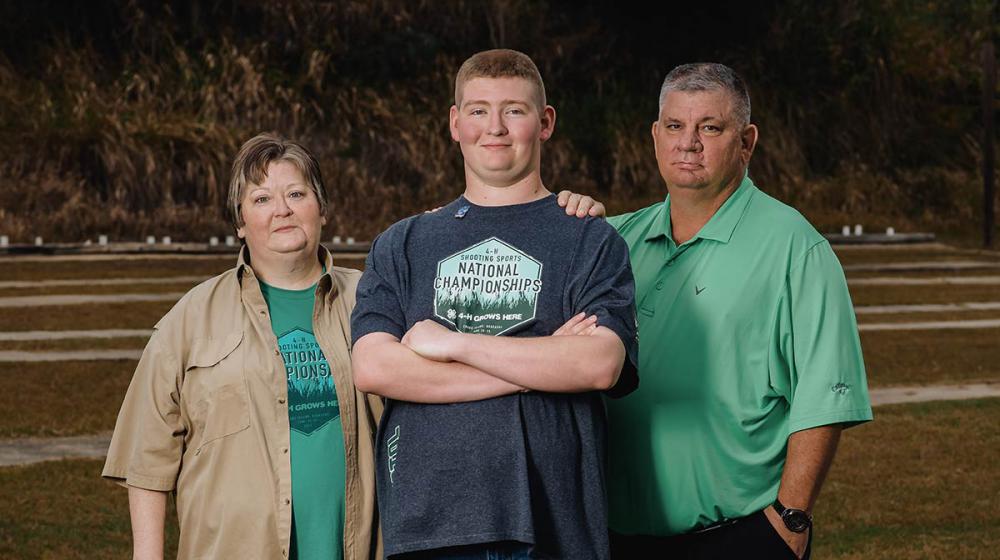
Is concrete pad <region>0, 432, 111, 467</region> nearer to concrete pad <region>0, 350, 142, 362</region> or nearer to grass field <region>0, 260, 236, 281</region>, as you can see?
concrete pad <region>0, 350, 142, 362</region>

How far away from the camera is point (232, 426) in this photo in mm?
3156

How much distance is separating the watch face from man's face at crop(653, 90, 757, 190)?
2.62ft

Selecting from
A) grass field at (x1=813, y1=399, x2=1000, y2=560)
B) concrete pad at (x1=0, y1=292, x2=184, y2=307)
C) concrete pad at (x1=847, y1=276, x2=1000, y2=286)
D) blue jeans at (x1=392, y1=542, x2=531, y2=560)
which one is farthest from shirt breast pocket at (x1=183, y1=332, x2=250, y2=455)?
concrete pad at (x1=847, y1=276, x2=1000, y2=286)

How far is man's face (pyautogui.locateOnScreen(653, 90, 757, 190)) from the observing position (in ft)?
11.3

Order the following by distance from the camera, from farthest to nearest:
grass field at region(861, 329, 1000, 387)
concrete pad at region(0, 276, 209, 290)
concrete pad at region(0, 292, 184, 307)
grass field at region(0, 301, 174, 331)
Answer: concrete pad at region(0, 276, 209, 290)
concrete pad at region(0, 292, 184, 307)
grass field at region(0, 301, 174, 331)
grass field at region(861, 329, 1000, 387)

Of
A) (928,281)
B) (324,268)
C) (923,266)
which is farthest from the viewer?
(923,266)

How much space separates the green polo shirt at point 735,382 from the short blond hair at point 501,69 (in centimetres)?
67

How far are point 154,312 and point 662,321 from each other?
518 inches

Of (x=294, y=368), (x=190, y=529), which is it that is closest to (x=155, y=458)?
(x=190, y=529)

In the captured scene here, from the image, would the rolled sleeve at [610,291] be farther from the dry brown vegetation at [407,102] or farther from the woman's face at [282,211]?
the dry brown vegetation at [407,102]

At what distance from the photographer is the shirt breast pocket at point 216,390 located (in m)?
3.16

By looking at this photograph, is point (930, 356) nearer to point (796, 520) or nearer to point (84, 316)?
point (84, 316)

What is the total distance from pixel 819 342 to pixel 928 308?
49.1ft

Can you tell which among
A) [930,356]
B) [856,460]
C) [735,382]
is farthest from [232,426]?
[930,356]
